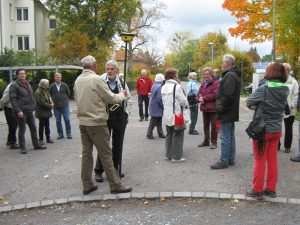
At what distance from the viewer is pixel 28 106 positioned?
946cm

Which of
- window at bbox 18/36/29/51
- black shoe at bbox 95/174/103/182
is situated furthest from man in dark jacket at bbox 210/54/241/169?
window at bbox 18/36/29/51

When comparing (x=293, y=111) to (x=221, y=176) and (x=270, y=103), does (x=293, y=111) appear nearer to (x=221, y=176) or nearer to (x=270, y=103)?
(x=221, y=176)

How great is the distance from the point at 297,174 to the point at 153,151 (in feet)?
10.9

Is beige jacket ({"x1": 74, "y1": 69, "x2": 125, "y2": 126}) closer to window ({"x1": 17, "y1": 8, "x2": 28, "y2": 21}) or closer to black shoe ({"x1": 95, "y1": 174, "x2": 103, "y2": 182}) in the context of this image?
black shoe ({"x1": 95, "y1": 174, "x2": 103, "y2": 182})

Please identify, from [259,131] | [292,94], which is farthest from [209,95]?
[259,131]

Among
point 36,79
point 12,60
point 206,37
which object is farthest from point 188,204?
point 206,37

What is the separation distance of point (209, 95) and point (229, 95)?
255 cm

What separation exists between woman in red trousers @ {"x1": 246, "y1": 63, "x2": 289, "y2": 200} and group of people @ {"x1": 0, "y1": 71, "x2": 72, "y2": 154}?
18.5 feet

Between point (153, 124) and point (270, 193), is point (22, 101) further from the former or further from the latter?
point (270, 193)

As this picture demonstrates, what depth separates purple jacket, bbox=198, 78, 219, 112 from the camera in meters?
9.47

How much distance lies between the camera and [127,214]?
17.5 ft

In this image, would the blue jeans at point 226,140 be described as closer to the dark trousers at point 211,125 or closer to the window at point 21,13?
the dark trousers at point 211,125

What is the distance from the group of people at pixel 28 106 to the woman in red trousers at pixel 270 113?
564 centimetres

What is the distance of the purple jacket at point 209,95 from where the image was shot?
9469mm
